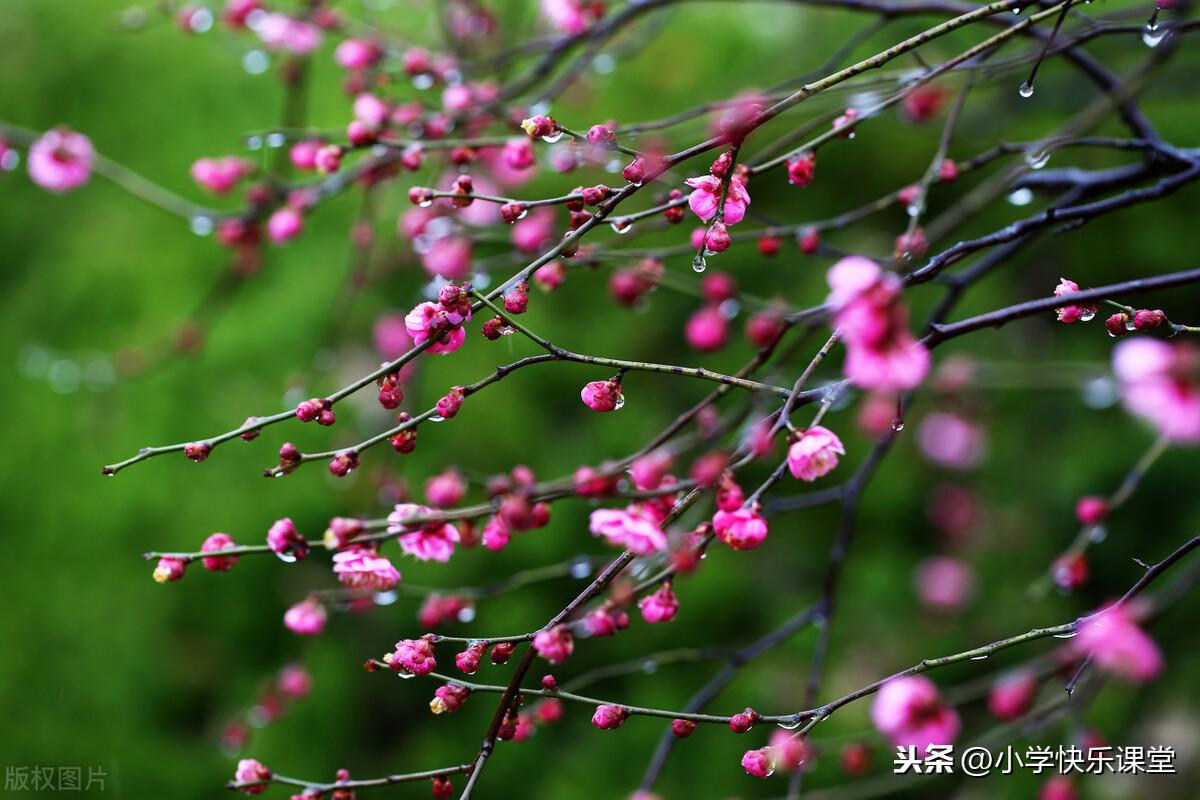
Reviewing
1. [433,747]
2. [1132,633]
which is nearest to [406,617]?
[433,747]

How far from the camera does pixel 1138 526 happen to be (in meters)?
1.63

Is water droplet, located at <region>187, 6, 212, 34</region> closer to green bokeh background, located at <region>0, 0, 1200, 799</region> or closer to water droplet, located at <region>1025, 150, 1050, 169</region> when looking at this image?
green bokeh background, located at <region>0, 0, 1200, 799</region>

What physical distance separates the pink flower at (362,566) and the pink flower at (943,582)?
4.23ft

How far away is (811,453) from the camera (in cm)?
61

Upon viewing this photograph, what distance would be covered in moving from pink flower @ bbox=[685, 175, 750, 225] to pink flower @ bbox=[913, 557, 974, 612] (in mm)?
1225

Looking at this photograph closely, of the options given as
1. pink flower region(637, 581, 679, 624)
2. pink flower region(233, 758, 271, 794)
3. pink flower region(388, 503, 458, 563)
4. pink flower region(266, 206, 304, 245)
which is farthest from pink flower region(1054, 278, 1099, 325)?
pink flower region(266, 206, 304, 245)

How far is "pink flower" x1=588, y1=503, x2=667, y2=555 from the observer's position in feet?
1.87

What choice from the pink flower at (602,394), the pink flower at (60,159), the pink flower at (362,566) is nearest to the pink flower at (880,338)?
the pink flower at (602,394)

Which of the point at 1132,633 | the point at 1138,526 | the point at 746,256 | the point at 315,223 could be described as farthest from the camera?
the point at 315,223

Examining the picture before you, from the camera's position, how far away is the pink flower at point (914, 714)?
20.3 inches

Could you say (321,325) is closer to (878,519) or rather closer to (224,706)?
(224,706)

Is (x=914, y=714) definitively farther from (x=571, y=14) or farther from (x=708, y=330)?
(x=571, y=14)

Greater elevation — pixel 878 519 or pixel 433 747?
pixel 878 519

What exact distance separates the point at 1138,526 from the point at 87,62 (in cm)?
246
